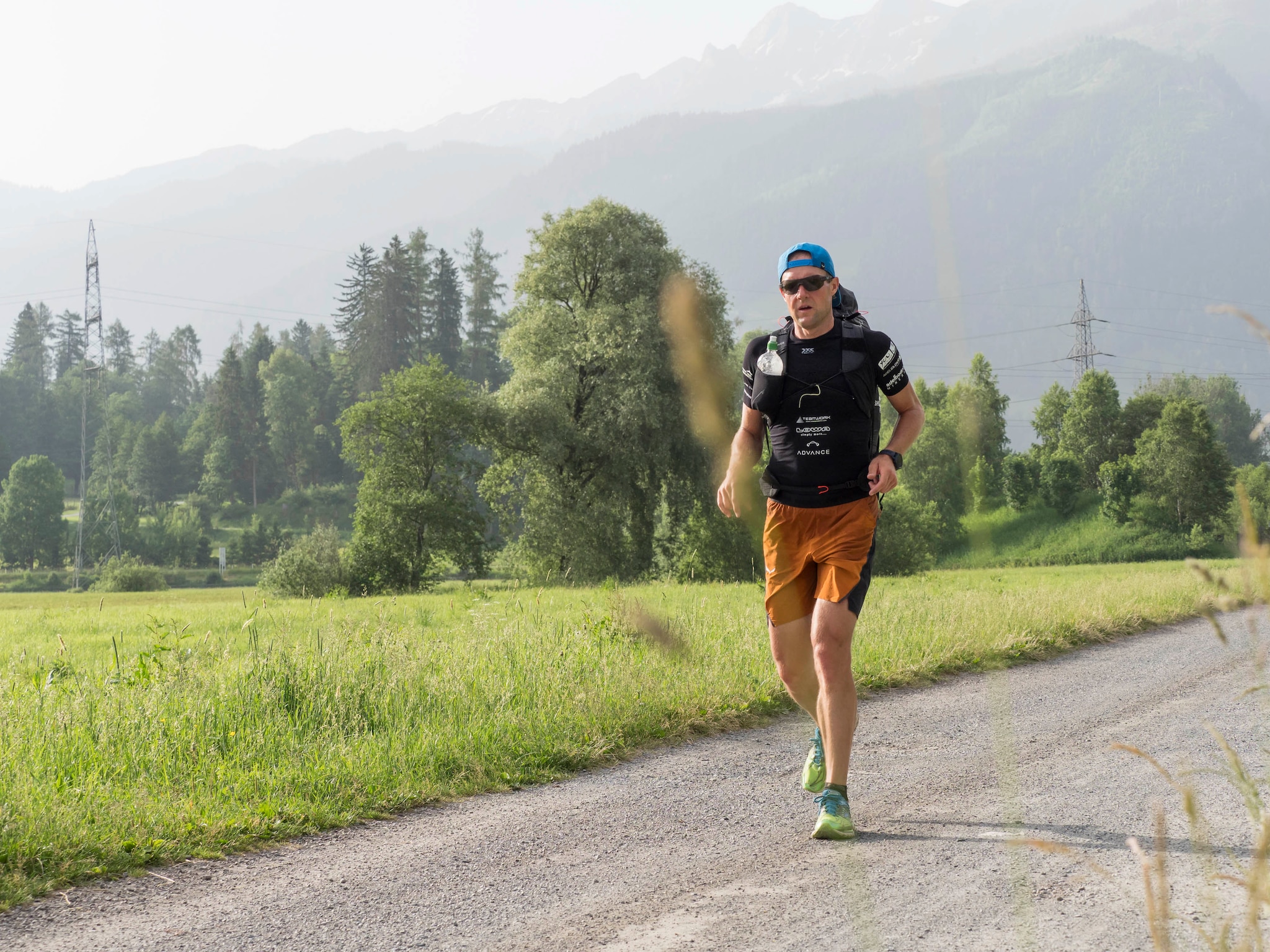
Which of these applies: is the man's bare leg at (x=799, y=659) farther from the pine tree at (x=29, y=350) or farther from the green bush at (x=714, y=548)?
the pine tree at (x=29, y=350)

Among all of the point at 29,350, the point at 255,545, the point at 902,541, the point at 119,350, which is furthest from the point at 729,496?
the point at 119,350

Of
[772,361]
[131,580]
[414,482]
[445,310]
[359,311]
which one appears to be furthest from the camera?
[359,311]

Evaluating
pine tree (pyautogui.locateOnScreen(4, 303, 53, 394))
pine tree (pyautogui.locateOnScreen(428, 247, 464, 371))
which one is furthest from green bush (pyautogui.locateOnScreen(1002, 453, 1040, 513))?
pine tree (pyautogui.locateOnScreen(4, 303, 53, 394))

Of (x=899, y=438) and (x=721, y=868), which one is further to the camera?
(x=899, y=438)

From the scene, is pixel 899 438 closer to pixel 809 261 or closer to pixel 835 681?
pixel 809 261

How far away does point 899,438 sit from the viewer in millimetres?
4969

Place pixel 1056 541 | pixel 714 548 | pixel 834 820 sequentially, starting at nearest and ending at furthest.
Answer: pixel 834 820 < pixel 714 548 < pixel 1056 541

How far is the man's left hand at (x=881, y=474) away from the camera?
4.61m

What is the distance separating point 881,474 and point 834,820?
5.05 ft

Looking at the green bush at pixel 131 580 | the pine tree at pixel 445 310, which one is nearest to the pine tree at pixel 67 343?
the pine tree at pixel 445 310

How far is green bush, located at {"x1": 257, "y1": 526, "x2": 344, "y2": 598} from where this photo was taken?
34.5 meters

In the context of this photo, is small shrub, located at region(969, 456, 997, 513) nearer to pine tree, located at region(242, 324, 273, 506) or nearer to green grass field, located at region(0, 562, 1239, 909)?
green grass field, located at region(0, 562, 1239, 909)

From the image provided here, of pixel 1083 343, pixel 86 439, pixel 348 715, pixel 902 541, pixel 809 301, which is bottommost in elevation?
pixel 348 715

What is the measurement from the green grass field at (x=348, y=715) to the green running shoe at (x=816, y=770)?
1.49 m
